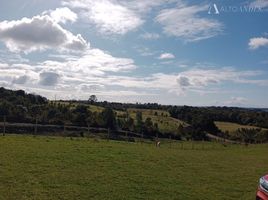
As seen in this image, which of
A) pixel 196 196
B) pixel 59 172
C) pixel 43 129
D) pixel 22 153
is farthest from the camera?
pixel 43 129

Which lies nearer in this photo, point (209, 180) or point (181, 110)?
point (209, 180)

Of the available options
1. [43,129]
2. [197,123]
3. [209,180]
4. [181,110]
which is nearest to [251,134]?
[197,123]

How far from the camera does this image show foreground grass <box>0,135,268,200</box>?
12312 mm

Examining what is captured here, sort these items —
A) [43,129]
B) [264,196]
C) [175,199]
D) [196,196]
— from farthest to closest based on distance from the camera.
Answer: [43,129] < [196,196] < [175,199] < [264,196]

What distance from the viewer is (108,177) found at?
49.3 feet

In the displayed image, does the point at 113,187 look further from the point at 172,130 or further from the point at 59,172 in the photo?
the point at 172,130

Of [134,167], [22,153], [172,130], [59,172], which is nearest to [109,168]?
[134,167]

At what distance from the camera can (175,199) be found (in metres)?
12.7

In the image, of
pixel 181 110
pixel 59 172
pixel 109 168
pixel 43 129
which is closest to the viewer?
pixel 59 172

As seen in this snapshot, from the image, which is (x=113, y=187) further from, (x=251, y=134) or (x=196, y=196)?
(x=251, y=134)

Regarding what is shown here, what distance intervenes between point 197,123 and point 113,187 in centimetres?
10222

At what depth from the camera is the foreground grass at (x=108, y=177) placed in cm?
1231

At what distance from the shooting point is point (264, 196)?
10.1 meters

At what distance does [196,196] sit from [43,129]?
3400 centimetres
